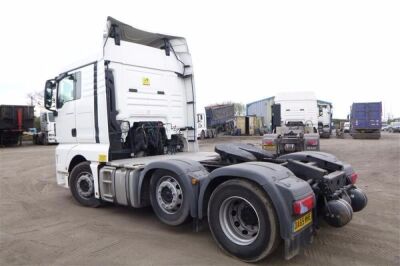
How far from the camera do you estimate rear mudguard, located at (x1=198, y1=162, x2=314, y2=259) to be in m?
3.35

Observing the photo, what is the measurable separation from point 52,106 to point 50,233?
10.9 feet

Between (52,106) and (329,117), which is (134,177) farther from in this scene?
(329,117)

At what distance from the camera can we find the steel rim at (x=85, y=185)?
20.3ft

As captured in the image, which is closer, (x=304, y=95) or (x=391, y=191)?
(x=391, y=191)

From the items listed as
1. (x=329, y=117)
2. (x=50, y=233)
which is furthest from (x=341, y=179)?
(x=329, y=117)

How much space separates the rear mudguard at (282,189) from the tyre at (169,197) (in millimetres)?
837

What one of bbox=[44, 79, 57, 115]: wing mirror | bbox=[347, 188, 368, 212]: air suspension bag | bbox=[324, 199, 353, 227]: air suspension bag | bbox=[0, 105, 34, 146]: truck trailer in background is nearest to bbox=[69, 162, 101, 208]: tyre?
bbox=[44, 79, 57, 115]: wing mirror

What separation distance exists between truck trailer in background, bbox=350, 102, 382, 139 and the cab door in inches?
1030

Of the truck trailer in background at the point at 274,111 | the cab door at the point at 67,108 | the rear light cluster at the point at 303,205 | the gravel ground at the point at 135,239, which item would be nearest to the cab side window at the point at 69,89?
the cab door at the point at 67,108

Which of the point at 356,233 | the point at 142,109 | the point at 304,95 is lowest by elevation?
the point at 356,233

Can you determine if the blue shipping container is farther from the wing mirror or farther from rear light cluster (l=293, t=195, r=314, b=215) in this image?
rear light cluster (l=293, t=195, r=314, b=215)

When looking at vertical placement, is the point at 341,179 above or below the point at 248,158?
below

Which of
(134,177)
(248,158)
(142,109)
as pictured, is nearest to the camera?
(248,158)

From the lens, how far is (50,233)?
Result: 4.81m
